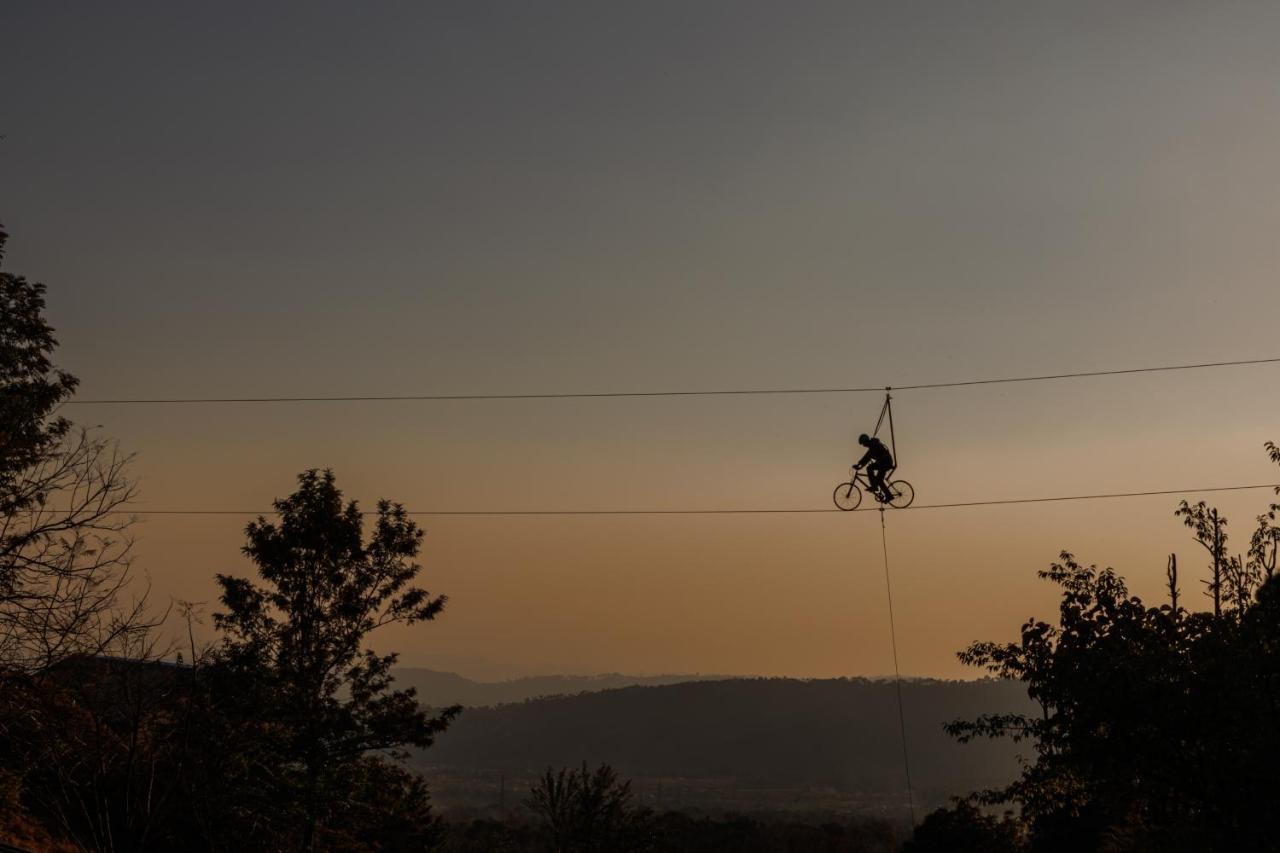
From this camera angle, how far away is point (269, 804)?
33938mm

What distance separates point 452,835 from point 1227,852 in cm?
9968

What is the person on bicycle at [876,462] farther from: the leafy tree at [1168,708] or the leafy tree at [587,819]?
the leafy tree at [587,819]

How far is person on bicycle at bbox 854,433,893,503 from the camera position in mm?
27422

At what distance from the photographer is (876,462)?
28.0 meters

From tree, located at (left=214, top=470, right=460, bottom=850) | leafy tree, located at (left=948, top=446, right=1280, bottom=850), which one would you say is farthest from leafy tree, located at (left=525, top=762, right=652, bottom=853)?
leafy tree, located at (left=948, top=446, right=1280, bottom=850)

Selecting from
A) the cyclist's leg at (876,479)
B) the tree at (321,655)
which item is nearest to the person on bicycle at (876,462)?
the cyclist's leg at (876,479)

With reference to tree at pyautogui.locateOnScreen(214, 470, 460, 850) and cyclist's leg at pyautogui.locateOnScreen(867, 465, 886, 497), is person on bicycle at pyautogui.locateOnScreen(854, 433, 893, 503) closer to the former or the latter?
cyclist's leg at pyautogui.locateOnScreen(867, 465, 886, 497)

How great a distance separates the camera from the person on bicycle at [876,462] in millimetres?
27422

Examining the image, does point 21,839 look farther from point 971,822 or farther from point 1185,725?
point 971,822

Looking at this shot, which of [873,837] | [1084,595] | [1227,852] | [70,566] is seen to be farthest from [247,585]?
[873,837]

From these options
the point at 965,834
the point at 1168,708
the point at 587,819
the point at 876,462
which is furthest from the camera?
the point at 965,834

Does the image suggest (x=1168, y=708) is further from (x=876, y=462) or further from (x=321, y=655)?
(x=321, y=655)

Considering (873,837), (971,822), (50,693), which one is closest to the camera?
(50,693)

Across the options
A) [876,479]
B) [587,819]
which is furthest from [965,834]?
[876,479]
